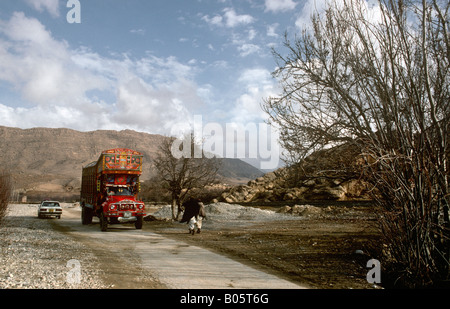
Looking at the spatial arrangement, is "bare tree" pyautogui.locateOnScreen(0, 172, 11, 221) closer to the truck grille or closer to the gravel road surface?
the truck grille

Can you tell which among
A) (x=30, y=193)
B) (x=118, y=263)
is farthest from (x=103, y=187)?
(x=30, y=193)

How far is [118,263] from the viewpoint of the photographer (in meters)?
8.95

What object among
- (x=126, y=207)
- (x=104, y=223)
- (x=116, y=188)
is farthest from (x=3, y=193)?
(x=126, y=207)

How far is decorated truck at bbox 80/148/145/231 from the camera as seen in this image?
18.4 metres

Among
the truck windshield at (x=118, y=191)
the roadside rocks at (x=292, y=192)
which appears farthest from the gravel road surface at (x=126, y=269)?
the roadside rocks at (x=292, y=192)

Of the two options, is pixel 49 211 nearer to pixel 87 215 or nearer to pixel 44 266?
pixel 87 215

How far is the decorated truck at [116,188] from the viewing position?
1838cm

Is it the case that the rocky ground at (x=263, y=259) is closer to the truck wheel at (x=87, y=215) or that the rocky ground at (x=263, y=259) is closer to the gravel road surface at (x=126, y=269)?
the gravel road surface at (x=126, y=269)

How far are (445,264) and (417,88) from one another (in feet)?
13.6

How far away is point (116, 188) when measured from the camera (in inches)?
791

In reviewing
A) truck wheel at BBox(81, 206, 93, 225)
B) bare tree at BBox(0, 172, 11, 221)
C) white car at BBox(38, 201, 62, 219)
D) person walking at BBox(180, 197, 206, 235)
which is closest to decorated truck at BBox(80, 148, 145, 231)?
truck wheel at BBox(81, 206, 93, 225)

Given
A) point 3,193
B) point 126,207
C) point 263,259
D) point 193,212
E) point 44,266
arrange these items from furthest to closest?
point 126,207 → point 3,193 → point 193,212 → point 263,259 → point 44,266
